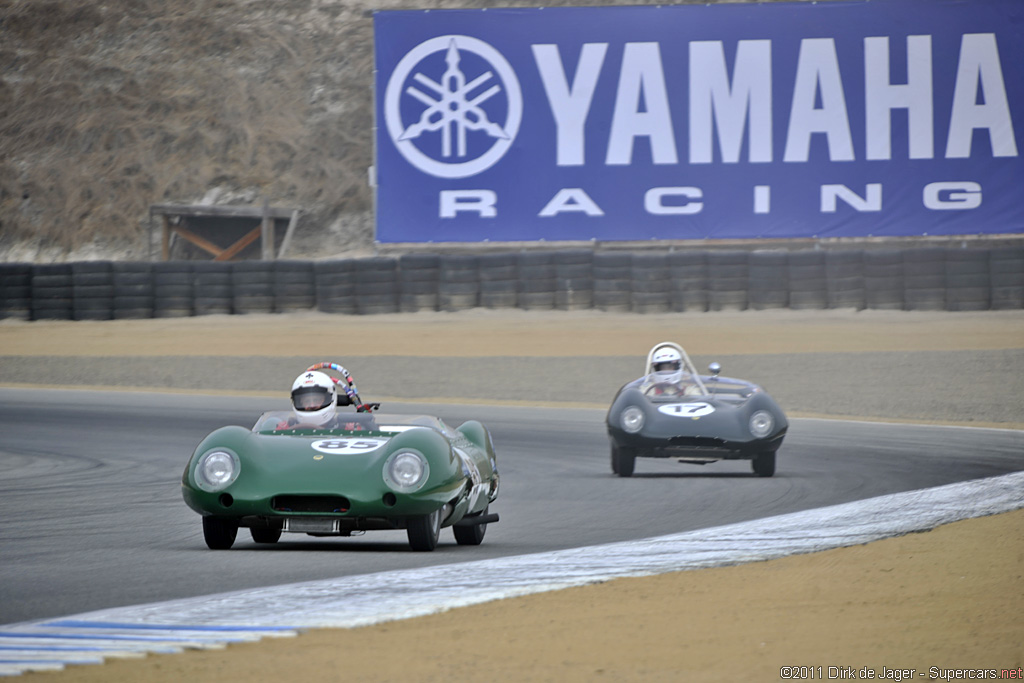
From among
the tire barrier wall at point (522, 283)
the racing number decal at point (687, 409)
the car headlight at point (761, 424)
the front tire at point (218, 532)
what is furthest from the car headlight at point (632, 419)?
the tire barrier wall at point (522, 283)

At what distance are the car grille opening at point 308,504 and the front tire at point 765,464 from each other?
448 centimetres

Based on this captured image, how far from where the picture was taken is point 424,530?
6723 mm

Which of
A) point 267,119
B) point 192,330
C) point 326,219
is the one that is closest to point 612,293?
point 192,330

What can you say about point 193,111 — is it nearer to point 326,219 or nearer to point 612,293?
point 326,219

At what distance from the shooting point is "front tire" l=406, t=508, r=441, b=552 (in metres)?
6.69

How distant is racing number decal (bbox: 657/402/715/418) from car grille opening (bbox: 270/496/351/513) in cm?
412

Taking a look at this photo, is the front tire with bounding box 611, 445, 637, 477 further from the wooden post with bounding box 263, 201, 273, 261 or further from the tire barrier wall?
the wooden post with bounding box 263, 201, 273, 261

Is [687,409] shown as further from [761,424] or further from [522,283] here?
[522,283]

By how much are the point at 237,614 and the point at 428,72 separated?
22240 mm

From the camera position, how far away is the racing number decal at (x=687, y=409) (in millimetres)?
10164

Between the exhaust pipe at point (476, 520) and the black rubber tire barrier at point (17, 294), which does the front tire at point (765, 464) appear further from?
the black rubber tire barrier at point (17, 294)

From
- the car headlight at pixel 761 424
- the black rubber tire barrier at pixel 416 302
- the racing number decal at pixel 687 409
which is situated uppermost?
the black rubber tire barrier at pixel 416 302

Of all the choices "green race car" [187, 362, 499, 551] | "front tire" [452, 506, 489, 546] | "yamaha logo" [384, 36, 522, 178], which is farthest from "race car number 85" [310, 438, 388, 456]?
"yamaha logo" [384, 36, 522, 178]

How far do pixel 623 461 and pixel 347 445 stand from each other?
3.88m
